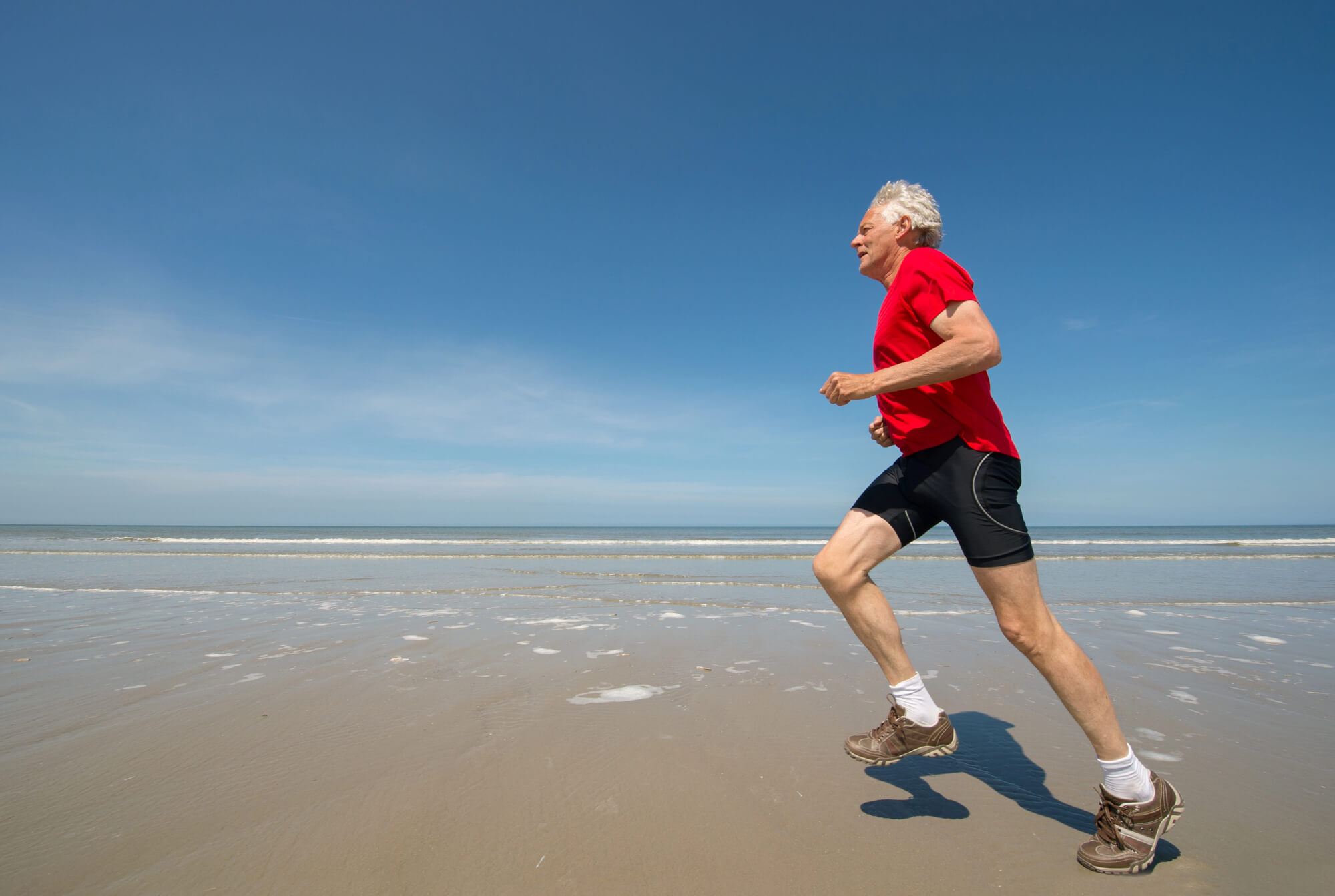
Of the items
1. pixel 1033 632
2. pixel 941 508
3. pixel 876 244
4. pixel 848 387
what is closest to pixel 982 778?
pixel 1033 632

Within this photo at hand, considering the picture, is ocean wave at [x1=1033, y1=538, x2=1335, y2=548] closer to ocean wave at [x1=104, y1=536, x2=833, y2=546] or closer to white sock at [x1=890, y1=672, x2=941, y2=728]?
ocean wave at [x1=104, y1=536, x2=833, y2=546]

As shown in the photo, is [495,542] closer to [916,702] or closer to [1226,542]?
[916,702]

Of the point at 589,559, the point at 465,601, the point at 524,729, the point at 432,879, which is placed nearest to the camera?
the point at 432,879

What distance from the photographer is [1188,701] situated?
Answer: 3.43 m

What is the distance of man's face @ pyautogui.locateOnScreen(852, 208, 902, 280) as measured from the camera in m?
2.41

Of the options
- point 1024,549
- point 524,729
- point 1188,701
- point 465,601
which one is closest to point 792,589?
point 465,601

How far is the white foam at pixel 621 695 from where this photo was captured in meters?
3.41

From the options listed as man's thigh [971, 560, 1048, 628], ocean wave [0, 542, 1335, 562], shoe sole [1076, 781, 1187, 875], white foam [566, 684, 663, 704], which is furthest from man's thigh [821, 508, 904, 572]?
ocean wave [0, 542, 1335, 562]

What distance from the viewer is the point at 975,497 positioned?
6.79 feet

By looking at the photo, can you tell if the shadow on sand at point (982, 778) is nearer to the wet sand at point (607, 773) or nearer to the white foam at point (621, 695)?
the wet sand at point (607, 773)

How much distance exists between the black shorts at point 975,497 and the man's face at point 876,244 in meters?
0.76

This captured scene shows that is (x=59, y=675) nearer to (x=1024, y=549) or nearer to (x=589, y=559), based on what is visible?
(x=1024, y=549)

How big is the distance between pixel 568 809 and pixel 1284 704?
152 inches

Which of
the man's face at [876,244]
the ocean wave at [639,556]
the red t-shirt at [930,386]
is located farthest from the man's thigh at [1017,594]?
the ocean wave at [639,556]
